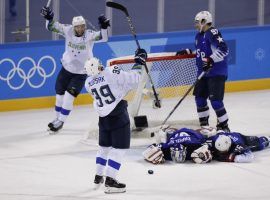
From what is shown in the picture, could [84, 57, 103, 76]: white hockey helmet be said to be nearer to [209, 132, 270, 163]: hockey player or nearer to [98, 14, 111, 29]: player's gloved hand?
[209, 132, 270, 163]: hockey player

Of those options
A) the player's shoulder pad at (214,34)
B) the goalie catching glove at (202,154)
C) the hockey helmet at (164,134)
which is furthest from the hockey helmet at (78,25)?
the goalie catching glove at (202,154)

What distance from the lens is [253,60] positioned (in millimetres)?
12719

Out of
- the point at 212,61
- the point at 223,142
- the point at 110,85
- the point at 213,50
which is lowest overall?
the point at 223,142

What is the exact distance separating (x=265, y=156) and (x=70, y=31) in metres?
2.62

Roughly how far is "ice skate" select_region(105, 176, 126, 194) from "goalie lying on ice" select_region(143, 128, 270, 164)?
3.23 feet

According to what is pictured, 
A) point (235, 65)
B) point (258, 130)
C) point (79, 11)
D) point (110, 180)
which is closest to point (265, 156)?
point (258, 130)

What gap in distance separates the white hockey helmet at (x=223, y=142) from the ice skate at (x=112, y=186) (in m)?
1.27

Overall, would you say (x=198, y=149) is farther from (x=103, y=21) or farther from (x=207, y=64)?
(x=103, y=21)

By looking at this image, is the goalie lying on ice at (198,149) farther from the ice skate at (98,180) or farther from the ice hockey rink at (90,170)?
the ice skate at (98,180)

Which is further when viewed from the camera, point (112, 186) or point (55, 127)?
point (55, 127)

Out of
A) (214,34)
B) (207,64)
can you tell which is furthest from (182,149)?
(214,34)

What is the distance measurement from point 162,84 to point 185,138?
138cm

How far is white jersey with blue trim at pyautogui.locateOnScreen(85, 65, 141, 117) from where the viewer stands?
773cm

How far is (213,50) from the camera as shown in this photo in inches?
381
